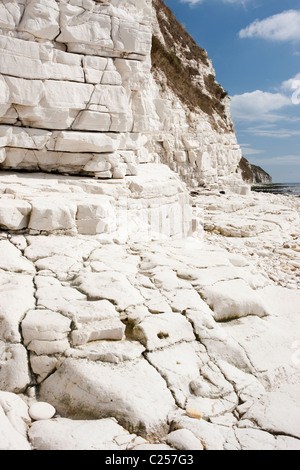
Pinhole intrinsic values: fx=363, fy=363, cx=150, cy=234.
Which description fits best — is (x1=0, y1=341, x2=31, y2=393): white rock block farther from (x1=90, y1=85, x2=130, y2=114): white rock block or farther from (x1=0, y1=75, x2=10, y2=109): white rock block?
(x1=90, y1=85, x2=130, y2=114): white rock block

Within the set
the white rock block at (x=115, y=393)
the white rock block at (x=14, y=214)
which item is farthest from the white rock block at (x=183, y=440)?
the white rock block at (x=14, y=214)

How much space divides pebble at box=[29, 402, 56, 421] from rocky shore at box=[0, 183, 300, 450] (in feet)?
0.03

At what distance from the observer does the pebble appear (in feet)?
9.07

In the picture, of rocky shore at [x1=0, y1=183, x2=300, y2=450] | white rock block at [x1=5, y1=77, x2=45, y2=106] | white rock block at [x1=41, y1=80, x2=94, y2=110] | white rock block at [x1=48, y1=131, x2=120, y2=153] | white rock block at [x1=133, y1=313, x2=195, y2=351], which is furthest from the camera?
white rock block at [x1=48, y1=131, x2=120, y2=153]

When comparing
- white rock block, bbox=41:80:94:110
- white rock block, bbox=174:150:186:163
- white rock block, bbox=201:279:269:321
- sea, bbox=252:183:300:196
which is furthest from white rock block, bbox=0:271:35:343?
sea, bbox=252:183:300:196

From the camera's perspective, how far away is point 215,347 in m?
3.52

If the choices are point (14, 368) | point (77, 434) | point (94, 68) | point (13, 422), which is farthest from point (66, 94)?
point (77, 434)

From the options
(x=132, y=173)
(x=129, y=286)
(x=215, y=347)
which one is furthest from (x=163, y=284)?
(x=132, y=173)

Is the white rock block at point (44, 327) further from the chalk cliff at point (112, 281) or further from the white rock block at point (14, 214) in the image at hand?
the white rock block at point (14, 214)

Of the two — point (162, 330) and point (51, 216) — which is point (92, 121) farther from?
point (162, 330)

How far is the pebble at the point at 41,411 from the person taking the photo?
9.07 feet

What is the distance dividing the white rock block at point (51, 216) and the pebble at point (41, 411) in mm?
2582

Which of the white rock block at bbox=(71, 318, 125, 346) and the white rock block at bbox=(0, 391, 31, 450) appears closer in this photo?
the white rock block at bbox=(0, 391, 31, 450)

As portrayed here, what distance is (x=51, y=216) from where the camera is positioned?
494 centimetres
